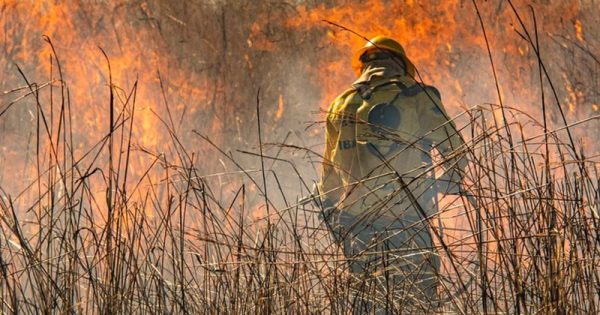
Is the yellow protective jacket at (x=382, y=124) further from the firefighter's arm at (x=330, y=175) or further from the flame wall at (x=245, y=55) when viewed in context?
the flame wall at (x=245, y=55)

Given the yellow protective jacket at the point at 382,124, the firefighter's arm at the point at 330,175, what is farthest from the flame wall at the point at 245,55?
the yellow protective jacket at the point at 382,124

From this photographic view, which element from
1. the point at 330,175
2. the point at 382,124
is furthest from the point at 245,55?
the point at 382,124

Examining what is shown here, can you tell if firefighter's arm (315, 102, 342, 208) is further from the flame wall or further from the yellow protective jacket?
the flame wall

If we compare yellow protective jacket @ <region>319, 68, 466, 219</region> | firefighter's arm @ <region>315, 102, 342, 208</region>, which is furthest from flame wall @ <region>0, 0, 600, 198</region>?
yellow protective jacket @ <region>319, 68, 466, 219</region>

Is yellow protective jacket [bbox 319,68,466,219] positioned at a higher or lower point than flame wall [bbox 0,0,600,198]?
lower

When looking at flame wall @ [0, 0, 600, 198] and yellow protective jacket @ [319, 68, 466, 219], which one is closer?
yellow protective jacket @ [319, 68, 466, 219]

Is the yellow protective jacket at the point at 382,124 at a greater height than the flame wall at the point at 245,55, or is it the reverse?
the flame wall at the point at 245,55

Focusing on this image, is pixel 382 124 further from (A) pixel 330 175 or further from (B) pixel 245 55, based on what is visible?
(B) pixel 245 55

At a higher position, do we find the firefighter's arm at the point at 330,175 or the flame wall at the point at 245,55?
the flame wall at the point at 245,55

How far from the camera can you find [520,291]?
98.6 inches

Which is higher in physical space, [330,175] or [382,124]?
[382,124]

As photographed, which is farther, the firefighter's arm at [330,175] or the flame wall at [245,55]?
the flame wall at [245,55]

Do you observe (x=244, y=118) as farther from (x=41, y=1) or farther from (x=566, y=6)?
(x=566, y=6)

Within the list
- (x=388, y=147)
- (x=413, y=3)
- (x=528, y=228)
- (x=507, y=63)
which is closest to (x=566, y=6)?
(x=507, y=63)
